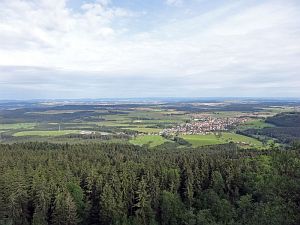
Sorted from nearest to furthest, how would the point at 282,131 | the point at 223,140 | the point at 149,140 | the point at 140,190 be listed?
the point at 140,190
the point at 223,140
the point at 149,140
the point at 282,131

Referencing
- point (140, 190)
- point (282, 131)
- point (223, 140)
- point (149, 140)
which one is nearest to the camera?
point (140, 190)

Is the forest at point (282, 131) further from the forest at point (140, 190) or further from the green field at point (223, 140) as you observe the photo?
the forest at point (140, 190)

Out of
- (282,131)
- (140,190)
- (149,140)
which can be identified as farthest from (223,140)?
(140,190)

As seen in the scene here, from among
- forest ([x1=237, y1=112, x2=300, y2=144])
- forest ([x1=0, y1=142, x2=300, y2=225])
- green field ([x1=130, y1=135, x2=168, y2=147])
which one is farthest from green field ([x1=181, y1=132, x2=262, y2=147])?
forest ([x1=0, y1=142, x2=300, y2=225])

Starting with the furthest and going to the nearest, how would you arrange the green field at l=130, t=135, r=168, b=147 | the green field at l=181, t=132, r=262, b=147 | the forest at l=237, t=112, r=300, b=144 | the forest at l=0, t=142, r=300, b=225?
the forest at l=237, t=112, r=300, b=144 < the green field at l=130, t=135, r=168, b=147 < the green field at l=181, t=132, r=262, b=147 < the forest at l=0, t=142, r=300, b=225

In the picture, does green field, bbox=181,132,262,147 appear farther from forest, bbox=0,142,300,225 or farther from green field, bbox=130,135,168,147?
forest, bbox=0,142,300,225

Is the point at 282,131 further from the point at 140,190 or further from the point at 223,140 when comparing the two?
the point at 140,190

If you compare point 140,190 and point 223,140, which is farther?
point 223,140

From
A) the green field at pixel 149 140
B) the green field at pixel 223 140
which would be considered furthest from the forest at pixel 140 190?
the green field at pixel 149 140

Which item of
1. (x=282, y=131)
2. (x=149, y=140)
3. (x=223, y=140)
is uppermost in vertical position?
(x=282, y=131)

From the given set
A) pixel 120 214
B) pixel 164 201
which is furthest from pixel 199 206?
pixel 120 214
